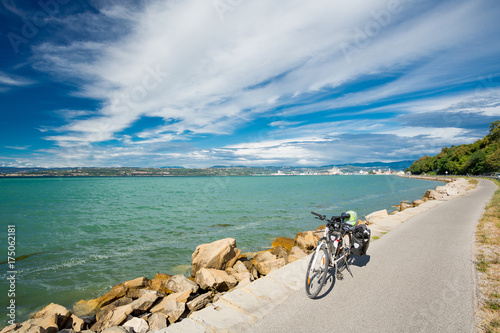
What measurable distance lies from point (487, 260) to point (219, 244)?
897 cm

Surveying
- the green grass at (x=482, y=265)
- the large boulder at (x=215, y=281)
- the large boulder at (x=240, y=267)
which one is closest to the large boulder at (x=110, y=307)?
the large boulder at (x=215, y=281)

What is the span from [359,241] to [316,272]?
4.80 ft

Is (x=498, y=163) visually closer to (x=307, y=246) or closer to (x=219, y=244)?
(x=307, y=246)

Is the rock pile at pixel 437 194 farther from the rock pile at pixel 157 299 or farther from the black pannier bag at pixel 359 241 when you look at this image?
the black pannier bag at pixel 359 241

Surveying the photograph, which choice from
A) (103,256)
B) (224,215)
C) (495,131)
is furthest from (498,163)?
(103,256)

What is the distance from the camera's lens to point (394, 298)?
17.0ft

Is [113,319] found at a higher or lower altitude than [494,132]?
lower

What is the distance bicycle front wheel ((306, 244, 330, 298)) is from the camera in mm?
5328

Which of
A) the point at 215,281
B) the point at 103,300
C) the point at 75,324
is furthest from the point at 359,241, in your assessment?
the point at 103,300

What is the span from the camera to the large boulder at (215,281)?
7.80 metres

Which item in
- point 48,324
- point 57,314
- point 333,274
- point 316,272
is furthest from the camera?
point 333,274

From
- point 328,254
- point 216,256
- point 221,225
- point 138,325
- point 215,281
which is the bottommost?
point 221,225

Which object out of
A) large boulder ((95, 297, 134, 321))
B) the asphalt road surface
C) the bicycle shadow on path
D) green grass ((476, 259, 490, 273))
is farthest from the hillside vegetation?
large boulder ((95, 297, 134, 321))

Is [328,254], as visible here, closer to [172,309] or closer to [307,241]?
[172,309]
